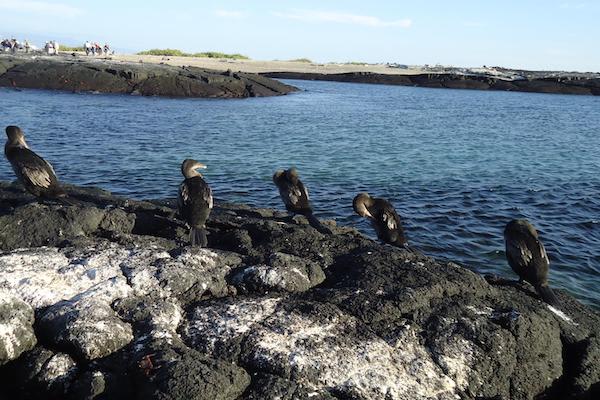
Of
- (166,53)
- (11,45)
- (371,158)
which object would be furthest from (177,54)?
(371,158)

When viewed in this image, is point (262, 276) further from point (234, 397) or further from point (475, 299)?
point (475, 299)

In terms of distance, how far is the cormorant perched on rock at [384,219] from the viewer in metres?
9.48

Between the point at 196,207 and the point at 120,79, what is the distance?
38.0 meters

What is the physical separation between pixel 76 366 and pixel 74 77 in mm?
41327

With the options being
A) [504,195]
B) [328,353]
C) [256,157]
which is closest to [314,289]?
[328,353]

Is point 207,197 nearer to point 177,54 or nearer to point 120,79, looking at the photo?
point 120,79

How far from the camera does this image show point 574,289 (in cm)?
986

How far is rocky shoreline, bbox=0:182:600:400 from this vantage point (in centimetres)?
464

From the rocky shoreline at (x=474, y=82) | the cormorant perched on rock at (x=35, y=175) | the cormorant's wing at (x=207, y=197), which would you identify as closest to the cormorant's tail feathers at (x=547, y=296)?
the cormorant's wing at (x=207, y=197)

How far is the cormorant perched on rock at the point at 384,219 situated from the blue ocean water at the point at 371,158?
216 cm

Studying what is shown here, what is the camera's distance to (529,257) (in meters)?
7.36

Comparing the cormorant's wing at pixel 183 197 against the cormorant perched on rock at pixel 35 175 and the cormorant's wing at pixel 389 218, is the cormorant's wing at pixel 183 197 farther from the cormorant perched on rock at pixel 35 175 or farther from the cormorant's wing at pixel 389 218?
the cormorant's wing at pixel 389 218

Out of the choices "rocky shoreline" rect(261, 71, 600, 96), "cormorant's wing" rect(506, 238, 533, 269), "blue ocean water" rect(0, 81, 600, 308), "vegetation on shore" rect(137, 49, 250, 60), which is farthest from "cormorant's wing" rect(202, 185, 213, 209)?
"vegetation on shore" rect(137, 49, 250, 60)

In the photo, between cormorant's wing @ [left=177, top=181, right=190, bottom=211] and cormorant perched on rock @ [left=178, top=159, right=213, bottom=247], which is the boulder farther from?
cormorant's wing @ [left=177, top=181, right=190, bottom=211]
